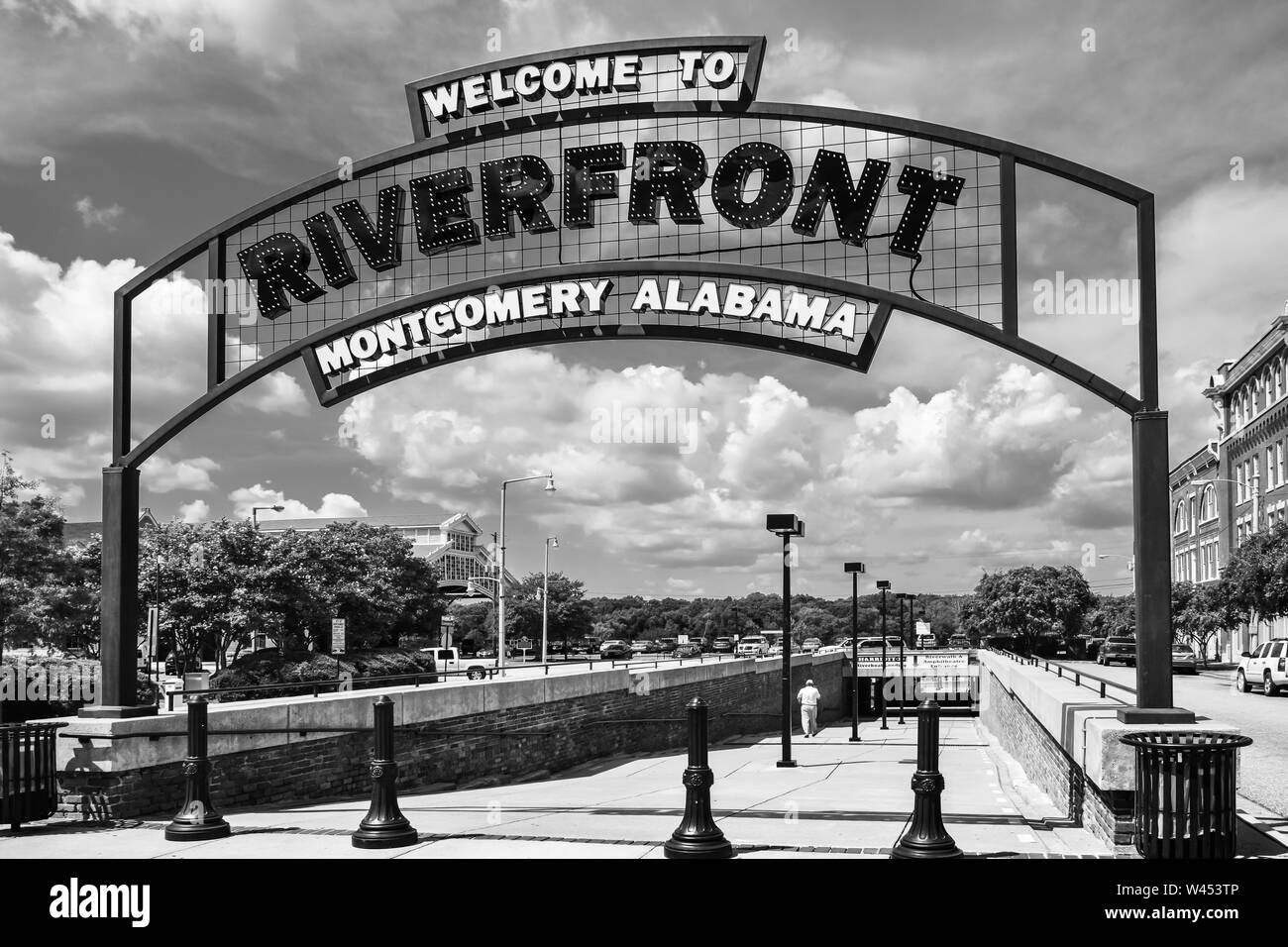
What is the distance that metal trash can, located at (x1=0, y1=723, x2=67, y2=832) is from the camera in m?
9.43

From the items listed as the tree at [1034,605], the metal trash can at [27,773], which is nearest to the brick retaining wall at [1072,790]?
the metal trash can at [27,773]

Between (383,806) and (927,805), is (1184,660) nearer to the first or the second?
(927,805)

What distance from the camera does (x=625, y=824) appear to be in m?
10.7

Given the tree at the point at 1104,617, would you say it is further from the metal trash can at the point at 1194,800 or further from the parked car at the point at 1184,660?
the metal trash can at the point at 1194,800

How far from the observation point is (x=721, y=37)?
1049 centimetres

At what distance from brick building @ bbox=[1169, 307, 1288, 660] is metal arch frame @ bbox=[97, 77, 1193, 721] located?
166ft

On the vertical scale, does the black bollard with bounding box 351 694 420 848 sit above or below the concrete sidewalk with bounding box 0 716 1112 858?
above

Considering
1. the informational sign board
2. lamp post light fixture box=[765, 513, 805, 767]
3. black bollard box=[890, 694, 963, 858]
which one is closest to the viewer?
black bollard box=[890, 694, 963, 858]

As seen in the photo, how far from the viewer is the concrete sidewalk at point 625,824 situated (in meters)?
8.21

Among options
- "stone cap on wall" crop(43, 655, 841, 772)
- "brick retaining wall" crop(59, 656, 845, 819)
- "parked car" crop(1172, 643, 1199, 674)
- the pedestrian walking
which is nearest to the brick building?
"parked car" crop(1172, 643, 1199, 674)

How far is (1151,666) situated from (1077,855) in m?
1.85

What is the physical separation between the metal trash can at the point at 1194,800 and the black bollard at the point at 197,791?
23.0 ft

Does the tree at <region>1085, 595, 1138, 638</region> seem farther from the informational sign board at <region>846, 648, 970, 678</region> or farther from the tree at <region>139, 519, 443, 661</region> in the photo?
the tree at <region>139, 519, 443, 661</region>
